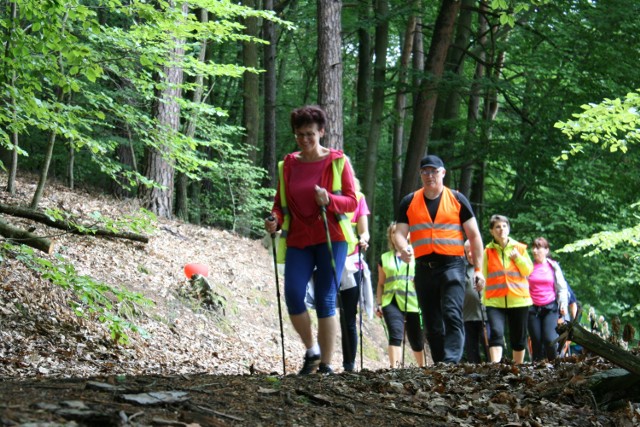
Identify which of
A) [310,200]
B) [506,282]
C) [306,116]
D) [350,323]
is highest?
[306,116]

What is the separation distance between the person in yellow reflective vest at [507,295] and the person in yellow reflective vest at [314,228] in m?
3.61

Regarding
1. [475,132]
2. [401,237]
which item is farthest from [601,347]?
[475,132]

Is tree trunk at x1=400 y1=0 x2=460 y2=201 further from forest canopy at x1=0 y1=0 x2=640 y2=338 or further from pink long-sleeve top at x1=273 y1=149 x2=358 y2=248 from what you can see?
pink long-sleeve top at x1=273 y1=149 x2=358 y2=248

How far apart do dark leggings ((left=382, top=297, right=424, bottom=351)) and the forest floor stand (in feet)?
5.78

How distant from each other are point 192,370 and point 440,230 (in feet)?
9.96

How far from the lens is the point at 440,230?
7586mm

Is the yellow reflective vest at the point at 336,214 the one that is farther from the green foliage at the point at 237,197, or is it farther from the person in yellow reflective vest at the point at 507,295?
the green foliage at the point at 237,197

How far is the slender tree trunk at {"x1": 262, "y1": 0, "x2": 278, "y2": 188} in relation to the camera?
2067 cm

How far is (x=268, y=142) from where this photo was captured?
21047 millimetres

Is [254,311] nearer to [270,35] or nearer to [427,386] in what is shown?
[427,386]

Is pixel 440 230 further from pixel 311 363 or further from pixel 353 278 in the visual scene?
pixel 311 363

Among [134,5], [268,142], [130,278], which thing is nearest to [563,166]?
[268,142]

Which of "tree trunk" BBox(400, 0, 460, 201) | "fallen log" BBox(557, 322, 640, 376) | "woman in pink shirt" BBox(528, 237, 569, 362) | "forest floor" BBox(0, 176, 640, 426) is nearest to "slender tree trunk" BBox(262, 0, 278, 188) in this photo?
"tree trunk" BBox(400, 0, 460, 201)

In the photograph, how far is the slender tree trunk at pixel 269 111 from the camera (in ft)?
67.8
